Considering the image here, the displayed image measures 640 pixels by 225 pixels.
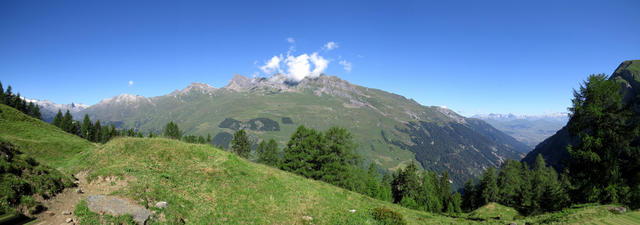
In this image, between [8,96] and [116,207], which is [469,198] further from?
[8,96]

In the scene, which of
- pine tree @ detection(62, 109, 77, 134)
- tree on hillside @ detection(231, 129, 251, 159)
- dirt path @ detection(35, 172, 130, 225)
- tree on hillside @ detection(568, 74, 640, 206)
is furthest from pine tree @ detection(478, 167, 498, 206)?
pine tree @ detection(62, 109, 77, 134)

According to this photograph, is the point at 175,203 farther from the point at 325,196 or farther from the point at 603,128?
the point at 603,128

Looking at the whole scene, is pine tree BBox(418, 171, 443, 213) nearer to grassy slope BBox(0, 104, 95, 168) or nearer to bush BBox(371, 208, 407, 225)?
bush BBox(371, 208, 407, 225)

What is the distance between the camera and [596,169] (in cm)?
2458

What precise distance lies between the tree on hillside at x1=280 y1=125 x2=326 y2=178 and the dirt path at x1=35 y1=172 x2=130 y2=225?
116ft

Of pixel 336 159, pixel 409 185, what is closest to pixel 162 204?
pixel 336 159

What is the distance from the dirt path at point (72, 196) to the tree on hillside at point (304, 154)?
3523 cm

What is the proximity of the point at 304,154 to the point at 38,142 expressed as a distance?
130ft

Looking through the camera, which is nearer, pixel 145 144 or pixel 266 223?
pixel 266 223

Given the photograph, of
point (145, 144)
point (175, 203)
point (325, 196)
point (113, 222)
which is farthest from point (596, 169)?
point (145, 144)

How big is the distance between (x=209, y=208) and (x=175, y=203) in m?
2.33

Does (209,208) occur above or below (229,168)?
below

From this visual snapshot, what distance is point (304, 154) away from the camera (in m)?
52.3

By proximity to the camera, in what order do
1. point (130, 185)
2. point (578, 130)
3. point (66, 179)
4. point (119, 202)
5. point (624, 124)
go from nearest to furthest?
1. point (119, 202)
2. point (66, 179)
3. point (130, 185)
4. point (624, 124)
5. point (578, 130)
